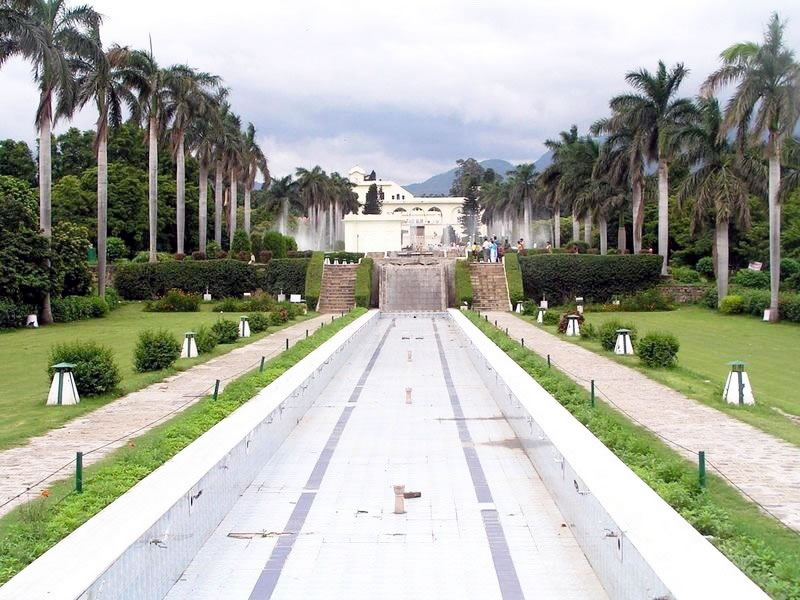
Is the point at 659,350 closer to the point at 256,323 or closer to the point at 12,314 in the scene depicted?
the point at 256,323

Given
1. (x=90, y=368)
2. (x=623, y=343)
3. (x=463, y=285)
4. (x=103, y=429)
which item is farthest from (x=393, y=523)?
(x=463, y=285)

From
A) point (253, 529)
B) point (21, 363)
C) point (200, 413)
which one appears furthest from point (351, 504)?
point (21, 363)

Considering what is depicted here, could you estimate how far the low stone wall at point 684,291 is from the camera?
39.7 m

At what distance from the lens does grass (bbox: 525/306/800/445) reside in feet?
41.2

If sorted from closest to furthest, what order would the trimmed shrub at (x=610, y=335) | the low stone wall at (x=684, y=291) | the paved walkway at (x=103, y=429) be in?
the paved walkway at (x=103, y=429) < the trimmed shrub at (x=610, y=335) < the low stone wall at (x=684, y=291)

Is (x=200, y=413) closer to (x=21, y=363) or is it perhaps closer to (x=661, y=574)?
(x=661, y=574)

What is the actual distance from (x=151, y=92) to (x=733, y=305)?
26309 millimetres

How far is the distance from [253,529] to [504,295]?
33.0 m

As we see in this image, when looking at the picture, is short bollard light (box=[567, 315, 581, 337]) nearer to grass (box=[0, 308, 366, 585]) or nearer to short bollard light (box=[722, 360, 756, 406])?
short bollard light (box=[722, 360, 756, 406])

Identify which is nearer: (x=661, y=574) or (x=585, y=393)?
(x=661, y=574)

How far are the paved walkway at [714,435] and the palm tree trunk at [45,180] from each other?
2068cm

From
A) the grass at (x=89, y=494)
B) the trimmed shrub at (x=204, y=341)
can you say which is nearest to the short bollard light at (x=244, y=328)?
the trimmed shrub at (x=204, y=341)

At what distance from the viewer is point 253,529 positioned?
7.41m

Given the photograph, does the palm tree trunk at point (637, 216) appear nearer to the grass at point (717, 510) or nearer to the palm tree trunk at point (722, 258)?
the palm tree trunk at point (722, 258)
